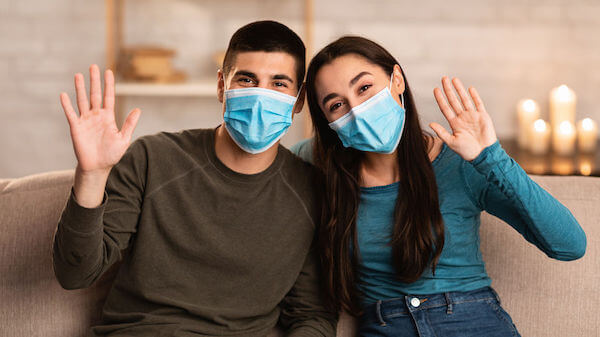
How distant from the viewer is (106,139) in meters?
1.14

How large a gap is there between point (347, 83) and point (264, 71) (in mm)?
208

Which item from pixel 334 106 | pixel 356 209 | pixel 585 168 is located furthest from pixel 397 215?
pixel 585 168

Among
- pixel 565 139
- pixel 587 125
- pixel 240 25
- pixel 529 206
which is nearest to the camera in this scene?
pixel 529 206

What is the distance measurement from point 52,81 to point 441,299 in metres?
2.91

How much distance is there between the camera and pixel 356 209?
4.73 feet

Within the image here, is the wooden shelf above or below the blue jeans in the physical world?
above

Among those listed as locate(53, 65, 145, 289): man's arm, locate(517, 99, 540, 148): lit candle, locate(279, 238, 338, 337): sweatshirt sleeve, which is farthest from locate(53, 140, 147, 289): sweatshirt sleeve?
locate(517, 99, 540, 148): lit candle

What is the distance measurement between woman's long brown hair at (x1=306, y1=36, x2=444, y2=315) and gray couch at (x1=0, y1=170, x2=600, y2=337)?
175 mm

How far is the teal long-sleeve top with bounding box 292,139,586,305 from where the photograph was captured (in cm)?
129

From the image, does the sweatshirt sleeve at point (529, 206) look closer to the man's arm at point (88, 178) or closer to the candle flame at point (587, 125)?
the man's arm at point (88, 178)

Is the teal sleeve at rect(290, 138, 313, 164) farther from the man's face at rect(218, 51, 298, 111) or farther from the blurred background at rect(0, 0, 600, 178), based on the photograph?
the blurred background at rect(0, 0, 600, 178)

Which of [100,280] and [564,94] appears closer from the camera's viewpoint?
[100,280]

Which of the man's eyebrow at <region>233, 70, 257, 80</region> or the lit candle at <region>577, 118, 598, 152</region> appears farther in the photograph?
the lit candle at <region>577, 118, 598, 152</region>

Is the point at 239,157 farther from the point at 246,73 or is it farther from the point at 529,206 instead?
the point at 529,206
